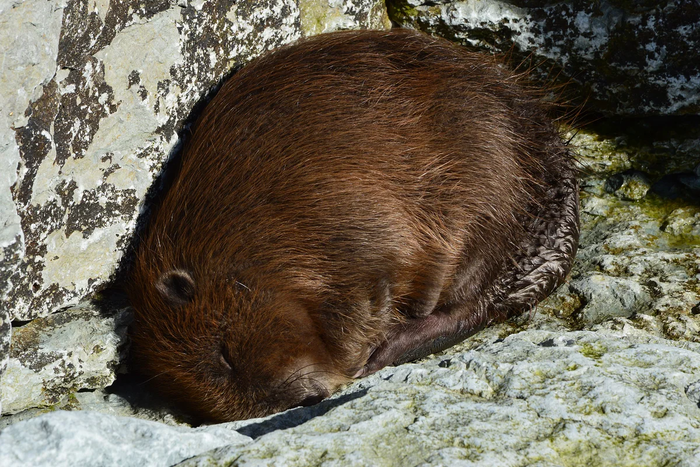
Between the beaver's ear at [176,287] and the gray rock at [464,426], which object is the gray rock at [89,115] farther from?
the gray rock at [464,426]

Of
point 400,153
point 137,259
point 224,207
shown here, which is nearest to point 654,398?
point 400,153

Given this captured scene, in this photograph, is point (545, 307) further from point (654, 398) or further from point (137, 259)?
point (137, 259)

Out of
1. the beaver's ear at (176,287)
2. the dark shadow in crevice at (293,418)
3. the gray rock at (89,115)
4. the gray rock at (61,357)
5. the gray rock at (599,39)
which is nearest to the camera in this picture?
the dark shadow in crevice at (293,418)

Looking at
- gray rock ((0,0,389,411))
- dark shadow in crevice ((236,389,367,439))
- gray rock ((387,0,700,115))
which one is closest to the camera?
dark shadow in crevice ((236,389,367,439))

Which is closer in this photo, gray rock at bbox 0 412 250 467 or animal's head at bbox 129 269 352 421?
gray rock at bbox 0 412 250 467

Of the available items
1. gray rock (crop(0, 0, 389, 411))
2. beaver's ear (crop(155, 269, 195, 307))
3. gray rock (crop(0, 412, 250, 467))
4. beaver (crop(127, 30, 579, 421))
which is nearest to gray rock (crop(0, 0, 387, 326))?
gray rock (crop(0, 0, 389, 411))

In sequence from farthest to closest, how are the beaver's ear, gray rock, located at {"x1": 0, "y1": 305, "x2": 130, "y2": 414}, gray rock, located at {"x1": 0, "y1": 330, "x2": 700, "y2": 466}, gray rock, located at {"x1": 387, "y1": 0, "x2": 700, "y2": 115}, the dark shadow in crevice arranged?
gray rock, located at {"x1": 387, "y1": 0, "x2": 700, "y2": 115} → the beaver's ear → gray rock, located at {"x1": 0, "y1": 305, "x2": 130, "y2": 414} → the dark shadow in crevice → gray rock, located at {"x1": 0, "y1": 330, "x2": 700, "y2": 466}

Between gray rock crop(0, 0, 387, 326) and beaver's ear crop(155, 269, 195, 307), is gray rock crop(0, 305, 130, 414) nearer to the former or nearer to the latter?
gray rock crop(0, 0, 387, 326)

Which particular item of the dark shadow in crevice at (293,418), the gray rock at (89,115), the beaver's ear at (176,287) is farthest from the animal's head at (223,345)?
the dark shadow in crevice at (293,418)
